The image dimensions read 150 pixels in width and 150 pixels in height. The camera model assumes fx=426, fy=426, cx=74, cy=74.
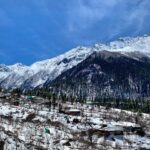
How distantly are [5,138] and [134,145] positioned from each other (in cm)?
4512

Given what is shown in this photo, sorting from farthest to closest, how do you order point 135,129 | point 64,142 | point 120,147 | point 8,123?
point 135,129, point 8,123, point 120,147, point 64,142

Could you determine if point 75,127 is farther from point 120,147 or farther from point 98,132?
point 120,147

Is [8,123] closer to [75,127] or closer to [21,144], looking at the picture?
[75,127]

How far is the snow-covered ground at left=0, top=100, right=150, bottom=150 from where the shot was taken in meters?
114

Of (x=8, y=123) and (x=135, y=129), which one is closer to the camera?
(x=8, y=123)

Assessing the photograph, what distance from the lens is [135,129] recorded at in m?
166

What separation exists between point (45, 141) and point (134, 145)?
3138 cm

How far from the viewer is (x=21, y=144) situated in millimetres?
104938

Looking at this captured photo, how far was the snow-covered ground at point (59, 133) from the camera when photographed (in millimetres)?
114000

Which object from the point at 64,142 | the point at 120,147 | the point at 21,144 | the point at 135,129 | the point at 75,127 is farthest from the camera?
the point at 135,129

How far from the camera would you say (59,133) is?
13375 centimetres

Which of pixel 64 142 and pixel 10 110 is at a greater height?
pixel 10 110

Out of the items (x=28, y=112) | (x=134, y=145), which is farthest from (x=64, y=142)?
(x=28, y=112)

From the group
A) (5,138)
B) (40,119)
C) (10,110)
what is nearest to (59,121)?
(40,119)
